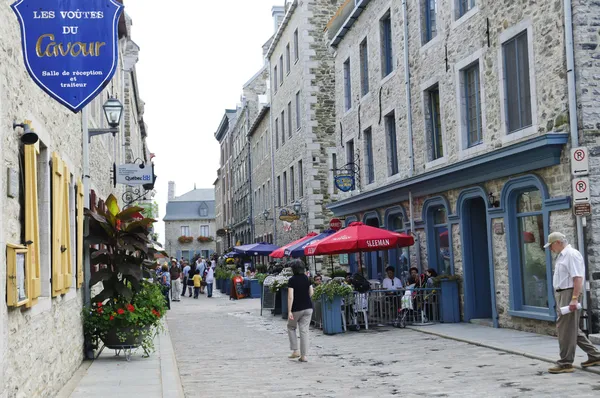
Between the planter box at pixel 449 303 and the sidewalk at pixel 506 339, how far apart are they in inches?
13.3

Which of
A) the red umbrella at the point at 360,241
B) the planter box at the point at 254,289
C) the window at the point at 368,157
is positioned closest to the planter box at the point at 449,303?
the red umbrella at the point at 360,241

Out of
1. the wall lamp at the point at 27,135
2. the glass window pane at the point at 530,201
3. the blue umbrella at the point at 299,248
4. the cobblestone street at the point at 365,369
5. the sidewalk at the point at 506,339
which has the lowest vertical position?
the cobblestone street at the point at 365,369

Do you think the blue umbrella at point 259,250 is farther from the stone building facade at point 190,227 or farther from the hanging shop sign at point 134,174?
the stone building facade at point 190,227

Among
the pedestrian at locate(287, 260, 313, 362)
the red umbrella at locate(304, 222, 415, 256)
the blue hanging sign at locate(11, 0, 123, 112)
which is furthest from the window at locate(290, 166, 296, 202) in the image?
the blue hanging sign at locate(11, 0, 123, 112)

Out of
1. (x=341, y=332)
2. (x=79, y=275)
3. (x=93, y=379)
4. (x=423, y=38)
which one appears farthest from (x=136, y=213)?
(x=423, y=38)

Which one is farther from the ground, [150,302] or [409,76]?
[409,76]

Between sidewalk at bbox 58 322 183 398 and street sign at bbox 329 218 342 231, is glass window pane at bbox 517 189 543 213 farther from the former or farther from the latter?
street sign at bbox 329 218 342 231

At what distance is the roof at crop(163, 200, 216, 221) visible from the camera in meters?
87.6

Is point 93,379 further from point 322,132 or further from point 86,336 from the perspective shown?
point 322,132

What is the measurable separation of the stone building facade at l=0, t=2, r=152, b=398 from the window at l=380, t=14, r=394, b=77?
11361 millimetres

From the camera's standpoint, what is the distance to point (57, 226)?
8.91 m

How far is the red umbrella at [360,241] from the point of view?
16750 millimetres

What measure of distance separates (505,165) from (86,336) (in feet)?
25.5

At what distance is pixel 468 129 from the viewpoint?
645 inches
